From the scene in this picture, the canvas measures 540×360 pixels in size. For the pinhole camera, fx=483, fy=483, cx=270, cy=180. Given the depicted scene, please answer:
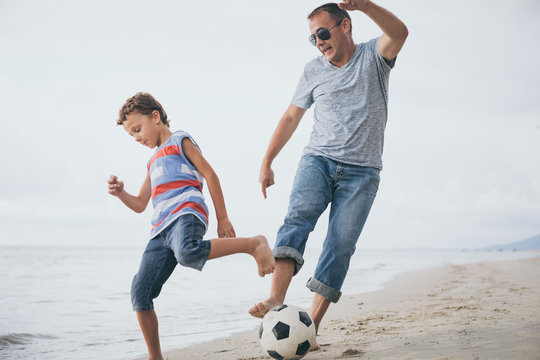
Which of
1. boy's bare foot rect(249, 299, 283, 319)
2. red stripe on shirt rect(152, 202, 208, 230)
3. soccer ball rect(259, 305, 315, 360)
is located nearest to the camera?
soccer ball rect(259, 305, 315, 360)

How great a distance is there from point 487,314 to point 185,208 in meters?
2.85

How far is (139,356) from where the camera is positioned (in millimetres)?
4137

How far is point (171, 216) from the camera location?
3.21 meters

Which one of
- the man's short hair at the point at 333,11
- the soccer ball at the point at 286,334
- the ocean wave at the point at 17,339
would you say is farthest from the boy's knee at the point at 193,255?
the ocean wave at the point at 17,339

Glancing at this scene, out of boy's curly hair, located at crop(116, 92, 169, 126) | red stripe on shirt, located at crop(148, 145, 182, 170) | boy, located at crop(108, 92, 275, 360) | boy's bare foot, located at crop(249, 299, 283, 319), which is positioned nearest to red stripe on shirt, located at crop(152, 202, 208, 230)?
boy, located at crop(108, 92, 275, 360)

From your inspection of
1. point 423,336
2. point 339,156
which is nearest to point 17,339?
point 339,156

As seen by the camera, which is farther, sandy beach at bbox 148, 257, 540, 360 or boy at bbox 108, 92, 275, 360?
boy at bbox 108, 92, 275, 360

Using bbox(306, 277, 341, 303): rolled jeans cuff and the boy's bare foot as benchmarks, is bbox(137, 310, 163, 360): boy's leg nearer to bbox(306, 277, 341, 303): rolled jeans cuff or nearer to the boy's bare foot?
the boy's bare foot

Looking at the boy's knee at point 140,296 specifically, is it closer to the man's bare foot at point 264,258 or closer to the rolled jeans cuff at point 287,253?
the man's bare foot at point 264,258

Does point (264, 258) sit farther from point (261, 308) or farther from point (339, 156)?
point (339, 156)

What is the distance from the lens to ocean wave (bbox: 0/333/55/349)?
4.90 meters

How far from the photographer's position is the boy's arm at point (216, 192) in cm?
329

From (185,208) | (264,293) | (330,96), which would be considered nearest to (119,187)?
(185,208)

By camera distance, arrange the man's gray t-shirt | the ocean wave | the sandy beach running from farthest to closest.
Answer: the ocean wave < the man's gray t-shirt < the sandy beach
